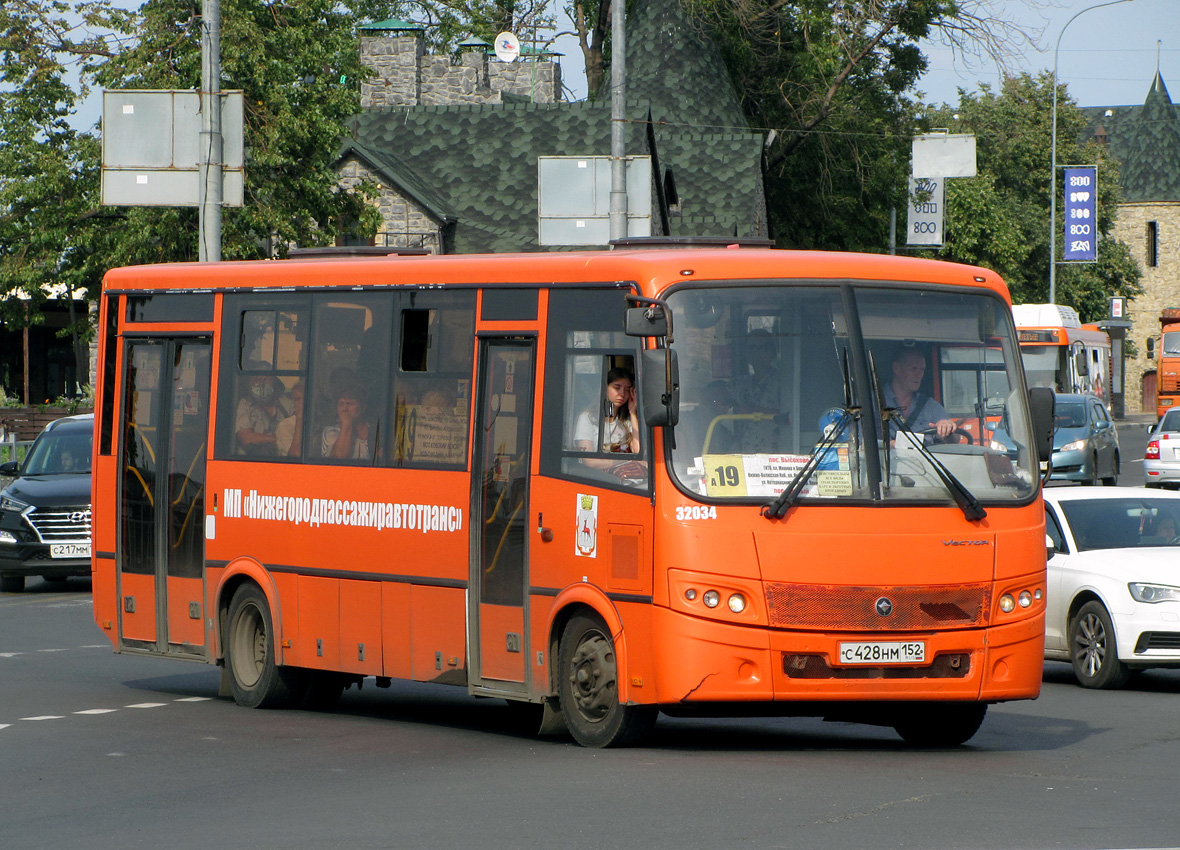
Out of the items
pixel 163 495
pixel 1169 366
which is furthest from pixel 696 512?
pixel 1169 366

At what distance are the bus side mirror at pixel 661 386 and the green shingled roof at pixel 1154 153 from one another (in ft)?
359

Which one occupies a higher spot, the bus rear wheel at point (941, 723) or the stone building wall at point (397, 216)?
the stone building wall at point (397, 216)

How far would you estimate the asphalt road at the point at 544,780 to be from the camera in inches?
307

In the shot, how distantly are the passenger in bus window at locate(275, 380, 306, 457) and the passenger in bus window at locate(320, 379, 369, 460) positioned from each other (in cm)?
30

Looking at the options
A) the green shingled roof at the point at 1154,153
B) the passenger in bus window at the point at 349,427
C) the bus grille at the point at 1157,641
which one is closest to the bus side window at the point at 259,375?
the passenger in bus window at the point at 349,427

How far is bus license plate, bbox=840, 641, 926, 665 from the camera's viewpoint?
9.63 meters

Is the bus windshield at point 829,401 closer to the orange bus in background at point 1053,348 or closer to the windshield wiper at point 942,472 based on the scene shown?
the windshield wiper at point 942,472

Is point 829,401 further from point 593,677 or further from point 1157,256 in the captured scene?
point 1157,256

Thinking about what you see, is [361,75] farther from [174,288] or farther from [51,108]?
[174,288]

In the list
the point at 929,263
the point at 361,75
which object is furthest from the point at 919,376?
the point at 361,75


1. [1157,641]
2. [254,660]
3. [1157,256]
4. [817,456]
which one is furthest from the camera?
[1157,256]

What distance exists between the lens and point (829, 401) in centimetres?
988

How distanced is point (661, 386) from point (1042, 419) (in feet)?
7.58

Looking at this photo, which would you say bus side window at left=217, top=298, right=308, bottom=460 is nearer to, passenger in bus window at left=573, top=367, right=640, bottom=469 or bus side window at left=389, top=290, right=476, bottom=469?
bus side window at left=389, top=290, right=476, bottom=469
